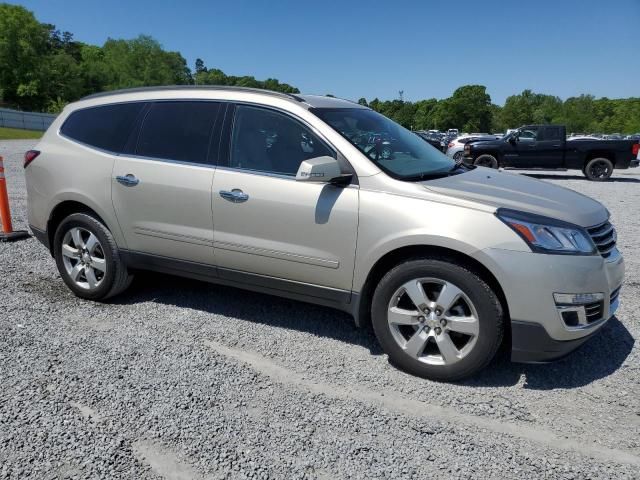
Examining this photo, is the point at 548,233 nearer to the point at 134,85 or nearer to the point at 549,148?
the point at 549,148

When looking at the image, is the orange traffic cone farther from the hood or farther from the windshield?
the hood

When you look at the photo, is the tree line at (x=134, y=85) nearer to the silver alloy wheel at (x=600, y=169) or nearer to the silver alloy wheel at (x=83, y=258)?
the silver alloy wheel at (x=600, y=169)

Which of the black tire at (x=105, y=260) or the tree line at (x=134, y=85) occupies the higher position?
the tree line at (x=134, y=85)

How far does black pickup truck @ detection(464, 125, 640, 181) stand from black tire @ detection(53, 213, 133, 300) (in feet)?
45.8

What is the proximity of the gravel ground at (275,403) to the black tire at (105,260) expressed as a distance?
6.1 inches

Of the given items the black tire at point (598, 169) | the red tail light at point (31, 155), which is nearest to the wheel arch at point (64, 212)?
the red tail light at point (31, 155)

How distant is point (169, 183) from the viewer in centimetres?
386

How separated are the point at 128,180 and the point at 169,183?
1.41 feet

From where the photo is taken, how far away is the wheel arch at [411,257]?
301 cm

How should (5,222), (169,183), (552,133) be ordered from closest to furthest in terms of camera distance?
(169,183) → (5,222) → (552,133)

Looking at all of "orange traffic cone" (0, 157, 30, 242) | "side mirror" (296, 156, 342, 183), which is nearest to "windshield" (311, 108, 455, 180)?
"side mirror" (296, 156, 342, 183)

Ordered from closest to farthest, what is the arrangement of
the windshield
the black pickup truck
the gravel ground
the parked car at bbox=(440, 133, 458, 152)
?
the gravel ground, the windshield, the black pickup truck, the parked car at bbox=(440, 133, 458, 152)

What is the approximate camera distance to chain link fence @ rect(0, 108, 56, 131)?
4834 cm

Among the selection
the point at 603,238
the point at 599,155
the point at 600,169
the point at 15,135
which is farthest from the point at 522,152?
the point at 15,135
